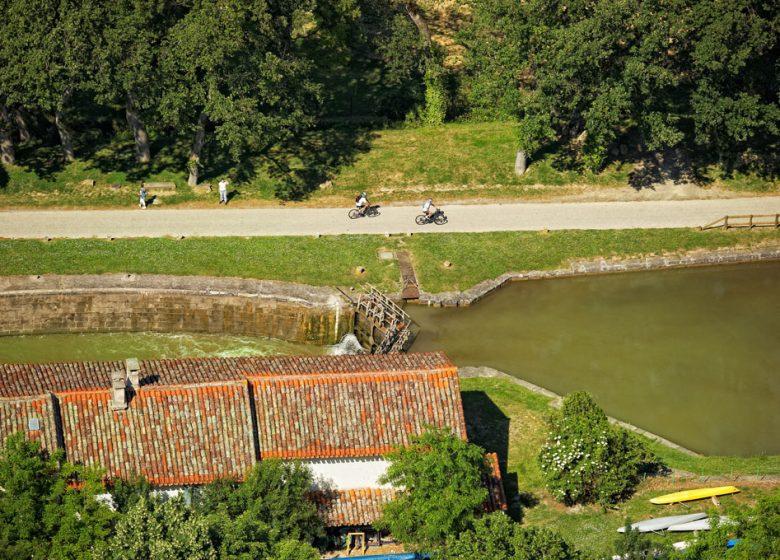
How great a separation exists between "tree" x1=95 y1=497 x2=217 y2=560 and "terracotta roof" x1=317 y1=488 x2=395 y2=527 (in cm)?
823

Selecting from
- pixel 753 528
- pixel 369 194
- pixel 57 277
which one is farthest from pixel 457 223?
pixel 753 528

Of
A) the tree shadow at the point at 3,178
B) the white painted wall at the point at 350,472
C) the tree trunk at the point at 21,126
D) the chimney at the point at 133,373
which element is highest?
the tree trunk at the point at 21,126

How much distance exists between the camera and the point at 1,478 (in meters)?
48.4

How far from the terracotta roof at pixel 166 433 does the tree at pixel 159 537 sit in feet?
18.2

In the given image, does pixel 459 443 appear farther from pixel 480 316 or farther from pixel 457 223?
pixel 457 223

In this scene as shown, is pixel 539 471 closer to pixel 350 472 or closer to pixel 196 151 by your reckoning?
pixel 350 472

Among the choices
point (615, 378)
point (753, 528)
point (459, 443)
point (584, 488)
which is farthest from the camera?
point (615, 378)

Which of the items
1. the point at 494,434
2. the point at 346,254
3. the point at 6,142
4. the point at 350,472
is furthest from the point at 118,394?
the point at 6,142

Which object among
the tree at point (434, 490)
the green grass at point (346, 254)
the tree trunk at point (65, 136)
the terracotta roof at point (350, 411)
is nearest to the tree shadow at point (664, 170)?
the green grass at point (346, 254)

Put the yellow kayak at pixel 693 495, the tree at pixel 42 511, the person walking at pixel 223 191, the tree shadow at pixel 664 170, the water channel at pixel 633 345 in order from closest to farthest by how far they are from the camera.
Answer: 1. the tree at pixel 42 511
2. the yellow kayak at pixel 693 495
3. the water channel at pixel 633 345
4. the person walking at pixel 223 191
5. the tree shadow at pixel 664 170

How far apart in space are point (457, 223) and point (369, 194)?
6.56m

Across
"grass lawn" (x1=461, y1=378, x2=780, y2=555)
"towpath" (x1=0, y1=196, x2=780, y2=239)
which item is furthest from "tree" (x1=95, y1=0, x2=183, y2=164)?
"grass lawn" (x1=461, y1=378, x2=780, y2=555)

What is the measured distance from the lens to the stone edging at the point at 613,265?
244ft

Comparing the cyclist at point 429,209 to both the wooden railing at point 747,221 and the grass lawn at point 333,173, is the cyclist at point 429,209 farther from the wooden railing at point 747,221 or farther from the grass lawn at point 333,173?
the wooden railing at point 747,221
